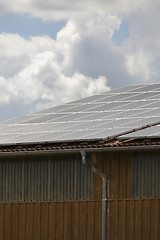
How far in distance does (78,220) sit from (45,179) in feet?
5.84

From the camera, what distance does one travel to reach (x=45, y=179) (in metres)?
25.8

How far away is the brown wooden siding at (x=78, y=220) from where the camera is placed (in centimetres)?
2356

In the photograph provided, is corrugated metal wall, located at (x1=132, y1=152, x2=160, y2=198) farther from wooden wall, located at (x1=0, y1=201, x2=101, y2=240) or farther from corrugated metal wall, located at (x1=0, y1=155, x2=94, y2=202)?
corrugated metal wall, located at (x1=0, y1=155, x2=94, y2=202)

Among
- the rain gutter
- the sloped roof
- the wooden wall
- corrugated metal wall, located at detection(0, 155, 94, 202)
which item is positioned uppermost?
the sloped roof

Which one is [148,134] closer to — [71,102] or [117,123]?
[117,123]

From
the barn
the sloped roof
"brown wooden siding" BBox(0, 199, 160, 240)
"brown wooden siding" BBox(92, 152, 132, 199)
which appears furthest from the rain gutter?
"brown wooden siding" BBox(0, 199, 160, 240)

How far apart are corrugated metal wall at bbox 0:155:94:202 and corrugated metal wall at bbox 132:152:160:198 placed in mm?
1629

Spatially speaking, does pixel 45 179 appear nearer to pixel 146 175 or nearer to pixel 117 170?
pixel 117 170

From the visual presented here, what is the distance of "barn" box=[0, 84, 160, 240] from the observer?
23.6m

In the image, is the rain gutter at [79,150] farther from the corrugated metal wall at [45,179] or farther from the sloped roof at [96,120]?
the corrugated metal wall at [45,179]

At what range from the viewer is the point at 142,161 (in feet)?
78.0

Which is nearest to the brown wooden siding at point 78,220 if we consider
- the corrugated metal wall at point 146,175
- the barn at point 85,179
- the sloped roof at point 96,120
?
the barn at point 85,179

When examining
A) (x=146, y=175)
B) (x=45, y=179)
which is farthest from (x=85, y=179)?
(x=146, y=175)

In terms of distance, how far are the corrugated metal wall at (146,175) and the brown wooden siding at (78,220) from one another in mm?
243
